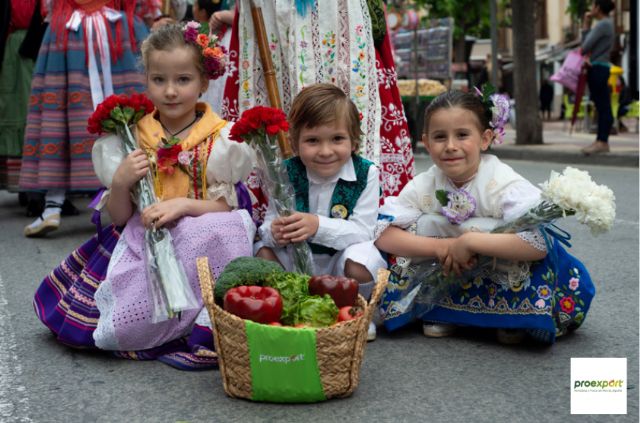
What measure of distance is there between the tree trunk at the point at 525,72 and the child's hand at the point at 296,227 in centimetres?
1143

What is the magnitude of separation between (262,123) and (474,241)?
2.79 feet

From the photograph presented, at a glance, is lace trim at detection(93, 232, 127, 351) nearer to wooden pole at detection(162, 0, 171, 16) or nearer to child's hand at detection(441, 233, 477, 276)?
child's hand at detection(441, 233, 477, 276)

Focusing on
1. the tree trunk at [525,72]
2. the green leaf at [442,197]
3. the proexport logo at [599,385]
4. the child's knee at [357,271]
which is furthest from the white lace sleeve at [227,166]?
the tree trunk at [525,72]

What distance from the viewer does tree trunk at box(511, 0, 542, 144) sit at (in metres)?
A: 14.2

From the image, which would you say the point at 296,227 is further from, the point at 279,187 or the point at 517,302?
the point at 517,302

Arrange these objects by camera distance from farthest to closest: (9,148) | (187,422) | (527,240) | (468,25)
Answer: (468,25) < (9,148) < (527,240) < (187,422)

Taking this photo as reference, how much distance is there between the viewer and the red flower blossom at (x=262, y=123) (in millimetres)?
3273

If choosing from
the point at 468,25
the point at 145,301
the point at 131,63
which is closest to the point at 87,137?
the point at 131,63

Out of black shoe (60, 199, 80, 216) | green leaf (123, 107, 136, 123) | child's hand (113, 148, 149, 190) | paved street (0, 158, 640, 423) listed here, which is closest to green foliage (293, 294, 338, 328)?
paved street (0, 158, 640, 423)

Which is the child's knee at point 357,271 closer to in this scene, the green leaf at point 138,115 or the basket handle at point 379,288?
the basket handle at point 379,288

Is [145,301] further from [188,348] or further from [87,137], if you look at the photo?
[87,137]

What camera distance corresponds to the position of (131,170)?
3465 mm

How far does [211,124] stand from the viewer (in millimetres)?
3736

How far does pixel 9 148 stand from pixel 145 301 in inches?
176
